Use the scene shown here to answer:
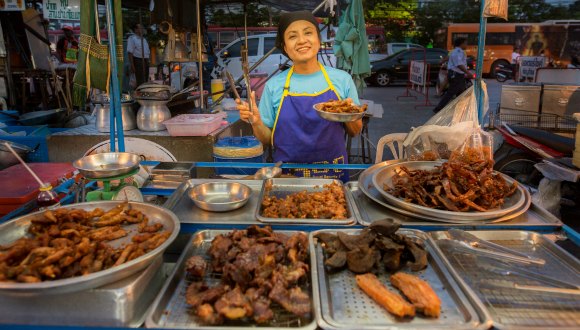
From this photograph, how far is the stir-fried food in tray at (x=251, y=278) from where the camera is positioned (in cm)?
127

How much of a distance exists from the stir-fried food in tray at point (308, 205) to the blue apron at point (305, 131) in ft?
2.43

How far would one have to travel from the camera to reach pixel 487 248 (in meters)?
1.64

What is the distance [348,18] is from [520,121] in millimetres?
2789

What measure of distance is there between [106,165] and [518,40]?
75.1ft

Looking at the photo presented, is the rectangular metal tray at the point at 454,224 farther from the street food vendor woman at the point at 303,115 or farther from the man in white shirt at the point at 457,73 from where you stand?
the man in white shirt at the point at 457,73

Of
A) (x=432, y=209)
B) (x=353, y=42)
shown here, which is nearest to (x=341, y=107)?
(x=432, y=209)

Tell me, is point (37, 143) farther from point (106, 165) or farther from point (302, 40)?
point (302, 40)

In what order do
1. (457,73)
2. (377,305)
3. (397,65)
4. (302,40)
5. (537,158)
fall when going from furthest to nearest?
(397,65), (457,73), (537,158), (302,40), (377,305)

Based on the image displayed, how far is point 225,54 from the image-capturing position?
44.9 feet

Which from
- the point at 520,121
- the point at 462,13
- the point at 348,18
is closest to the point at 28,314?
the point at 348,18

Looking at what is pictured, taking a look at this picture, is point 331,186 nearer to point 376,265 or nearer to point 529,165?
point 376,265

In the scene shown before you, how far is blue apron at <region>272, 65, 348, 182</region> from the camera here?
294 cm

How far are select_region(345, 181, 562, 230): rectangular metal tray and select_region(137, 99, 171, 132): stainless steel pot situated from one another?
296 centimetres

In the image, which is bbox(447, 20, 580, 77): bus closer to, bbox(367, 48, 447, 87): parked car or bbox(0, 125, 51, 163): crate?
bbox(367, 48, 447, 87): parked car
